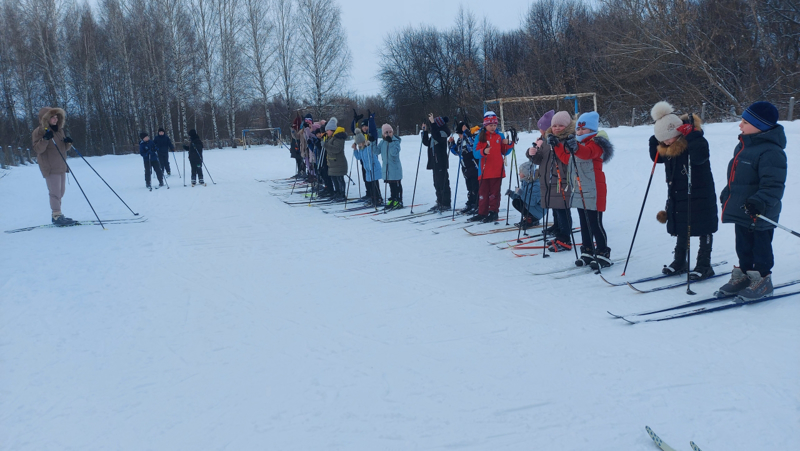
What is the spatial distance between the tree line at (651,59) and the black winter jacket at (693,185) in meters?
4.41

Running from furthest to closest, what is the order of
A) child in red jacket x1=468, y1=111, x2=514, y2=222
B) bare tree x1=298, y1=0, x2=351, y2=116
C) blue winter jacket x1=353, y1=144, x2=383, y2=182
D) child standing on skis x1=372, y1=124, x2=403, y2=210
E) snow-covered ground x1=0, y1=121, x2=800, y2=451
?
bare tree x1=298, y1=0, x2=351, y2=116 → blue winter jacket x1=353, y1=144, x2=383, y2=182 → child standing on skis x1=372, y1=124, x2=403, y2=210 → child in red jacket x1=468, y1=111, x2=514, y2=222 → snow-covered ground x1=0, y1=121, x2=800, y2=451

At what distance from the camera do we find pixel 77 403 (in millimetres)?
2838

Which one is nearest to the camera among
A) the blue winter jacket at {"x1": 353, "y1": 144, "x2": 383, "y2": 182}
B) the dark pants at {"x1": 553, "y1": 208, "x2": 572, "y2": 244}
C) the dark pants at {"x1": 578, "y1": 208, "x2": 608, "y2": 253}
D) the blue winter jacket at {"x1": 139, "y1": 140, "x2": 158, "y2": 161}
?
the dark pants at {"x1": 578, "y1": 208, "x2": 608, "y2": 253}

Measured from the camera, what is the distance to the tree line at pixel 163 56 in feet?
94.9

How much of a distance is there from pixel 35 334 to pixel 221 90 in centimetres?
3024

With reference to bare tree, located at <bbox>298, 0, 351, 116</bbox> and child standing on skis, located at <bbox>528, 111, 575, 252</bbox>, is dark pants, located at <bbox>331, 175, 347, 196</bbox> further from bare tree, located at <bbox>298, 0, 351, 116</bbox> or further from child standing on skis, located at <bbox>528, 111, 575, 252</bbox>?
bare tree, located at <bbox>298, 0, 351, 116</bbox>

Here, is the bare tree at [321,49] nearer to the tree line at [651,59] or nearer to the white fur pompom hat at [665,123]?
the tree line at [651,59]

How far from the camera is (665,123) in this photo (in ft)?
13.7

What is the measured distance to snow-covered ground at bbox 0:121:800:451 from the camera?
2457 mm

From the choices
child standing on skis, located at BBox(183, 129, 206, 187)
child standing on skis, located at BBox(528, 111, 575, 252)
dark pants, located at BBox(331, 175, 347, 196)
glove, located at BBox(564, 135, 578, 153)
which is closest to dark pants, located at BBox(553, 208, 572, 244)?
child standing on skis, located at BBox(528, 111, 575, 252)

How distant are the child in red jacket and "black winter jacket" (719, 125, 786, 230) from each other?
3407 mm

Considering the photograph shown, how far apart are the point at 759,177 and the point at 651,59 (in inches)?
732

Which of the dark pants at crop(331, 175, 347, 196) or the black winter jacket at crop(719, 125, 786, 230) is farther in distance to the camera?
the dark pants at crop(331, 175, 347, 196)

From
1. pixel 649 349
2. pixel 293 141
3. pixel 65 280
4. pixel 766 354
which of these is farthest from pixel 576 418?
pixel 293 141
